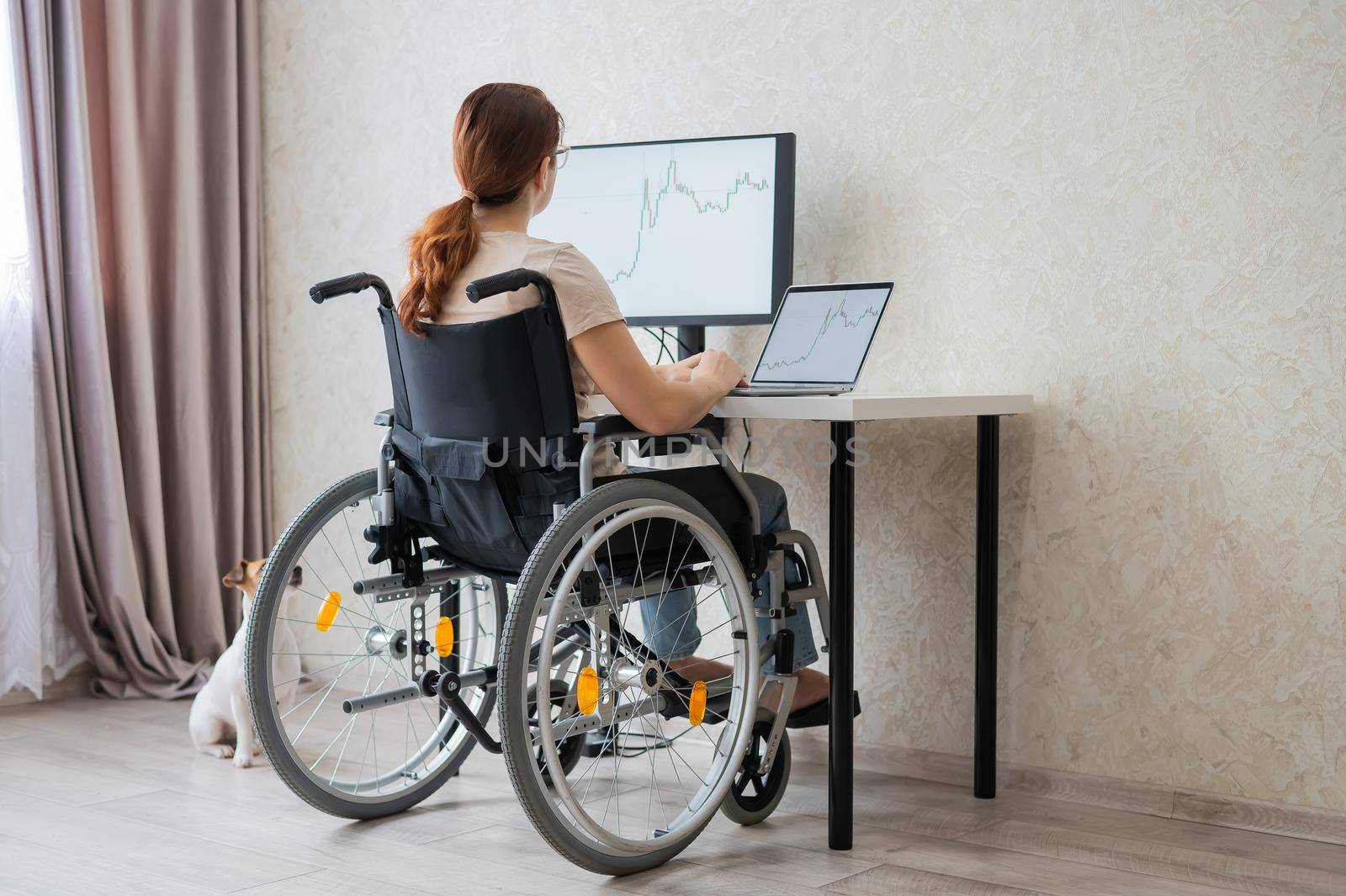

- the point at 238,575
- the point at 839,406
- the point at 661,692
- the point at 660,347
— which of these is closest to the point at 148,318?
the point at 238,575

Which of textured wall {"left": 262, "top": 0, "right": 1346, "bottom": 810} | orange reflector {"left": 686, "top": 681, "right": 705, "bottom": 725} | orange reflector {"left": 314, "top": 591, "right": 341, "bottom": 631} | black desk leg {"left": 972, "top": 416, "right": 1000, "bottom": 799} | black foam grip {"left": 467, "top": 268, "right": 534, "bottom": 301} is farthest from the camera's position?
black desk leg {"left": 972, "top": 416, "right": 1000, "bottom": 799}

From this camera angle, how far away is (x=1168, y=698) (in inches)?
85.0

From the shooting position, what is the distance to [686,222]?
2387mm

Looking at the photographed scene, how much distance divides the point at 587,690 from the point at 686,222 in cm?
101

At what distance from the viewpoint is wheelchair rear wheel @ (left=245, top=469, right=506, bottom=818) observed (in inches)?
76.0

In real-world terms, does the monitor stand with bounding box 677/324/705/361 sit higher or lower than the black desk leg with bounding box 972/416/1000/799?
higher

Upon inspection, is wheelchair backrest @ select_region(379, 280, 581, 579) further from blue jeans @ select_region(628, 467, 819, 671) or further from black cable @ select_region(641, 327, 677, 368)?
black cable @ select_region(641, 327, 677, 368)

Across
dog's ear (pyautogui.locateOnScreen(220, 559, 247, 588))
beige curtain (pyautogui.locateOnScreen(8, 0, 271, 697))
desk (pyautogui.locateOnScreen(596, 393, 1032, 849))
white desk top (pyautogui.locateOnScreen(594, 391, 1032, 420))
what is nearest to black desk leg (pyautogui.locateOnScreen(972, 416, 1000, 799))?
desk (pyautogui.locateOnScreen(596, 393, 1032, 849))

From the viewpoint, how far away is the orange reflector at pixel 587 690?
1.71 m

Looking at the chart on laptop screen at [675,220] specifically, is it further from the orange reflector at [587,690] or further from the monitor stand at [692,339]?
the orange reflector at [587,690]

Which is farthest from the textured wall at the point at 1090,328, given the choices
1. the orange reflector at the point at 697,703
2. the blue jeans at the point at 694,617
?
the orange reflector at the point at 697,703

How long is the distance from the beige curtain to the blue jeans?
134cm

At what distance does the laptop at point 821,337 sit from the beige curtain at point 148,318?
1.58 metres

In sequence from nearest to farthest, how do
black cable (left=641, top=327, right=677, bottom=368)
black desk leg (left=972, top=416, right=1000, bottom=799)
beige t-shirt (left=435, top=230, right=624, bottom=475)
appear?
beige t-shirt (left=435, top=230, right=624, bottom=475)
black desk leg (left=972, top=416, right=1000, bottom=799)
black cable (left=641, top=327, right=677, bottom=368)
